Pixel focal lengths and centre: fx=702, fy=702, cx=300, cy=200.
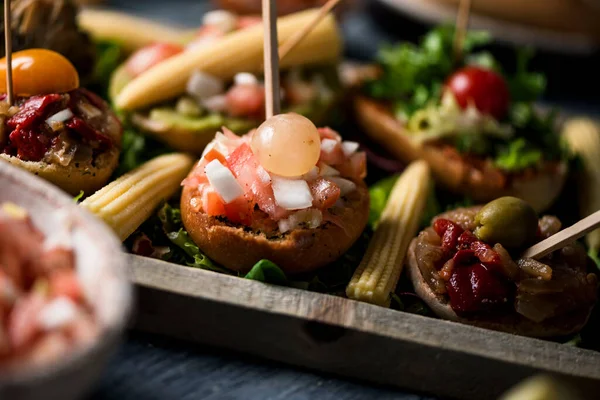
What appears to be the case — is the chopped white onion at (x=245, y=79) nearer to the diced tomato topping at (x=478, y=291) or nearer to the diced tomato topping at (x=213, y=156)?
the diced tomato topping at (x=213, y=156)

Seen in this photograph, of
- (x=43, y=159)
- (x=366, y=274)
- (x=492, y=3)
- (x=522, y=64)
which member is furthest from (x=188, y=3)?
(x=366, y=274)

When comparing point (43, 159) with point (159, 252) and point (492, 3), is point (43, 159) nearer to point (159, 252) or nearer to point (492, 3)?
point (159, 252)

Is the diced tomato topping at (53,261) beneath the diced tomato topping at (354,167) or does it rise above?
above

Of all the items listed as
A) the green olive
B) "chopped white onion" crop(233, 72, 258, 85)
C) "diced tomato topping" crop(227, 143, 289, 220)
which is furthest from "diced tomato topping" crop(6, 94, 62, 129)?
the green olive

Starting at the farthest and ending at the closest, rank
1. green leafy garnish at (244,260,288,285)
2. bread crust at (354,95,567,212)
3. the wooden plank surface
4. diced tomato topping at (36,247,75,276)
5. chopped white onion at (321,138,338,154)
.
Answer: bread crust at (354,95,567,212) < chopped white onion at (321,138,338,154) < green leafy garnish at (244,260,288,285) < the wooden plank surface < diced tomato topping at (36,247,75,276)

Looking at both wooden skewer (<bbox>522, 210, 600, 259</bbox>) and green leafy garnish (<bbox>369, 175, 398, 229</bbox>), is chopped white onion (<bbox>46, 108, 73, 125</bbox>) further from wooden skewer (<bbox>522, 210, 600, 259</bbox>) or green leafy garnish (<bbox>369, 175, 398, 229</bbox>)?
wooden skewer (<bbox>522, 210, 600, 259</bbox>)

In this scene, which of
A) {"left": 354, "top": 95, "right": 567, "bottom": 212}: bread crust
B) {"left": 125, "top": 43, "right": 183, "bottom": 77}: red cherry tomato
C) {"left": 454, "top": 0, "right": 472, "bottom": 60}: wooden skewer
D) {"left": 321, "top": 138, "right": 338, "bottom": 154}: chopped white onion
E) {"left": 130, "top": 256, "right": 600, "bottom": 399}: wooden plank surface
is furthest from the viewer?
{"left": 454, "top": 0, "right": 472, "bottom": 60}: wooden skewer

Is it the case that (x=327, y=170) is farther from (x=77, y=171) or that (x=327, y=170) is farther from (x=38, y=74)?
(x=38, y=74)

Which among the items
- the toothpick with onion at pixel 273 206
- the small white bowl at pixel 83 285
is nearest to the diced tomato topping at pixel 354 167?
the toothpick with onion at pixel 273 206
